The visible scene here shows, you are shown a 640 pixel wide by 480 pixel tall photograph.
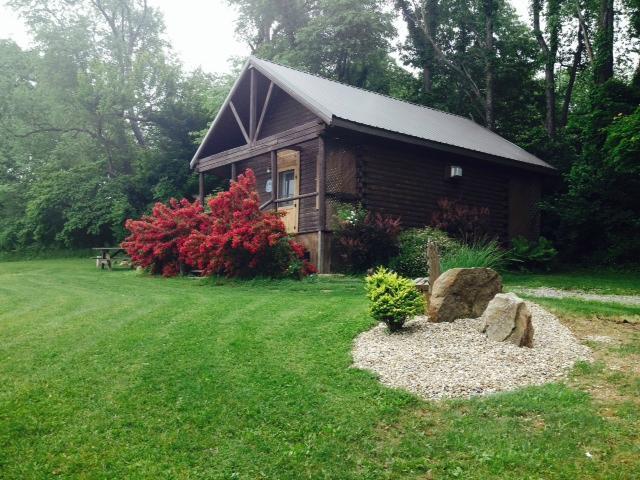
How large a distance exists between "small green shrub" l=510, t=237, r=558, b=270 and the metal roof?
2.73m

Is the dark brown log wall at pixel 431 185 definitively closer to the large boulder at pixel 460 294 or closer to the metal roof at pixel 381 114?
the metal roof at pixel 381 114

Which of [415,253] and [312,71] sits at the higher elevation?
[312,71]

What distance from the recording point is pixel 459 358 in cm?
601

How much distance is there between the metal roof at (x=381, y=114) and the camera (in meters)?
14.3

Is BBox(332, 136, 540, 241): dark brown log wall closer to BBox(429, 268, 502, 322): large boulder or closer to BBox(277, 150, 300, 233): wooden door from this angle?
BBox(277, 150, 300, 233): wooden door

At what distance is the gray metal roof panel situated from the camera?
14.5 metres

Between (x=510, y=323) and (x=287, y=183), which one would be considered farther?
(x=287, y=183)

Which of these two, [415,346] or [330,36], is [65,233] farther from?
[415,346]

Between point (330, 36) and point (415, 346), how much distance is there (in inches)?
994

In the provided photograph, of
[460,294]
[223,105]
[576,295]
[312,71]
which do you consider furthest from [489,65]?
[460,294]

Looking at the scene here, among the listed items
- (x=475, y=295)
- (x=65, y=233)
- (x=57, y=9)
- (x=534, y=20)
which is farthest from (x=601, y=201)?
(x=57, y=9)

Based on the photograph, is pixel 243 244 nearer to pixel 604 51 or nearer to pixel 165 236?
pixel 165 236

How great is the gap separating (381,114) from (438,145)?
1.94 m

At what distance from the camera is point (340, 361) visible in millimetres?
6066
